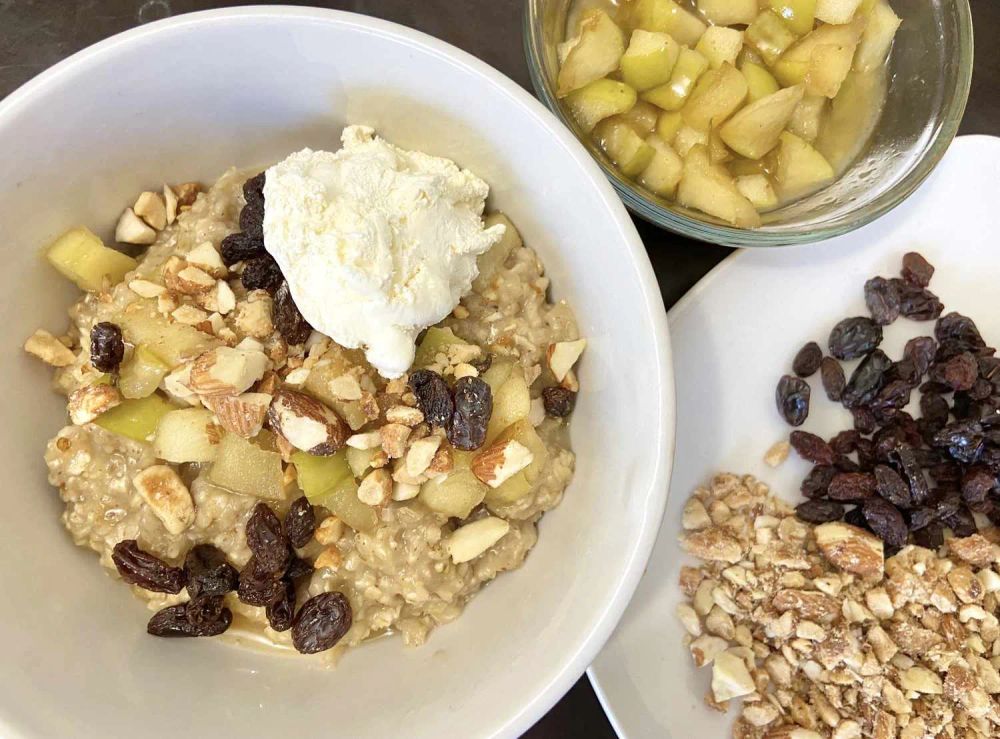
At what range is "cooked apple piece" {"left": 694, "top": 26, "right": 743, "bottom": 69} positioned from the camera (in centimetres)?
162

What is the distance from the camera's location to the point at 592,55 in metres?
1.57

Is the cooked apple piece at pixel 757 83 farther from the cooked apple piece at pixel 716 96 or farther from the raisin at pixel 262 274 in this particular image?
the raisin at pixel 262 274

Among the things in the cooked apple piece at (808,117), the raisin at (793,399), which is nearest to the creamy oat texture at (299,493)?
the raisin at (793,399)

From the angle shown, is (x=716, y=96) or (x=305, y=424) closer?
(x=305, y=424)

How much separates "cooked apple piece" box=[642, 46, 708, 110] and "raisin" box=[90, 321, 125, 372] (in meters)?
1.12

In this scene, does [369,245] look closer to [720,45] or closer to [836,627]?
[720,45]

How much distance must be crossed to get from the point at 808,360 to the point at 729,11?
75cm

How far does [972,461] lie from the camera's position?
170 cm

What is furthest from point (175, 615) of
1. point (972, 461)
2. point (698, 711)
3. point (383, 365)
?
point (972, 461)

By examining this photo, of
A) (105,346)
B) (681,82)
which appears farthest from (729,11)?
(105,346)

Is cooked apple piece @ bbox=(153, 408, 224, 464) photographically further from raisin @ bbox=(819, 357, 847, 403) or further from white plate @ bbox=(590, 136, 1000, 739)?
raisin @ bbox=(819, 357, 847, 403)

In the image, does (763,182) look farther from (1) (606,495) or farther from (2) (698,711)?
(2) (698,711)

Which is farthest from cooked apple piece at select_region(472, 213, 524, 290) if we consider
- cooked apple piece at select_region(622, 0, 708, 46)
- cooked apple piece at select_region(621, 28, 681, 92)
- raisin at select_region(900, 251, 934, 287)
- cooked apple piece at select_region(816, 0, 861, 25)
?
raisin at select_region(900, 251, 934, 287)

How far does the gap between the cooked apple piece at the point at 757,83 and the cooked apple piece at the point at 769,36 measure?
0.17 feet
